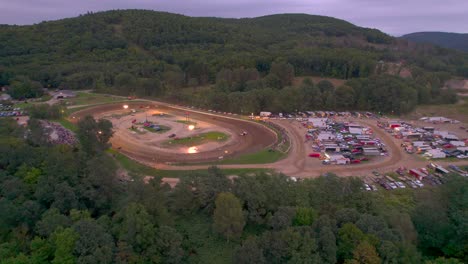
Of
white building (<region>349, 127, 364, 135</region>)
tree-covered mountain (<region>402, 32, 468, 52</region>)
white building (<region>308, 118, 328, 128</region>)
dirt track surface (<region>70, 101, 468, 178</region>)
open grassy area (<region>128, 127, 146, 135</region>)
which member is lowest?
dirt track surface (<region>70, 101, 468, 178</region>)

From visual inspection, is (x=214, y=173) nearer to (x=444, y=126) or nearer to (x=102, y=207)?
(x=102, y=207)

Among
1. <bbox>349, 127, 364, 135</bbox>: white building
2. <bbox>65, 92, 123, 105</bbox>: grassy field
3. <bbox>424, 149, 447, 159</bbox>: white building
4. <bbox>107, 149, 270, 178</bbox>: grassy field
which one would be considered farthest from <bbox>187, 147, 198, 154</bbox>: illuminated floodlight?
<bbox>65, 92, 123, 105</bbox>: grassy field

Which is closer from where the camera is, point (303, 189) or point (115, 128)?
point (303, 189)

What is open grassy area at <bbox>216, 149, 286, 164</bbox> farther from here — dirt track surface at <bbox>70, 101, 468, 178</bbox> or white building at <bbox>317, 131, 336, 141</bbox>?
white building at <bbox>317, 131, 336, 141</bbox>

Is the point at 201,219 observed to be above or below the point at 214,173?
below

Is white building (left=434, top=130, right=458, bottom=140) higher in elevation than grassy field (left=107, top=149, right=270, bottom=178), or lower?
higher

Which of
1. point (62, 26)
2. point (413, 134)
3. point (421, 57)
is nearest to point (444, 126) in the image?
point (413, 134)

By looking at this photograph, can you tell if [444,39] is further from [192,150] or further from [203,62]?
[192,150]
